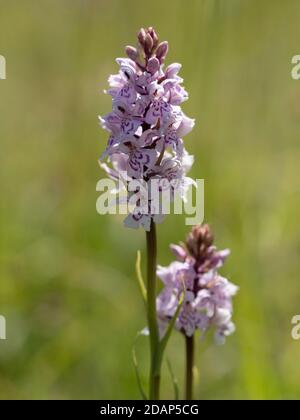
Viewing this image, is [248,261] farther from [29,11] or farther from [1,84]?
[29,11]

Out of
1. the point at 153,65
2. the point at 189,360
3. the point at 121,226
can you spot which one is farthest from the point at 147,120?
the point at 121,226

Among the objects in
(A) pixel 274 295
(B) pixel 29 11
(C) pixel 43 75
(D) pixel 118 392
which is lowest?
(D) pixel 118 392

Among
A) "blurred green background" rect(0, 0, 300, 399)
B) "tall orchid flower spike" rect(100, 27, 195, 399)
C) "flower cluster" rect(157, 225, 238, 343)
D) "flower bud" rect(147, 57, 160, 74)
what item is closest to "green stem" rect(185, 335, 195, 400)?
"flower cluster" rect(157, 225, 238, 343)

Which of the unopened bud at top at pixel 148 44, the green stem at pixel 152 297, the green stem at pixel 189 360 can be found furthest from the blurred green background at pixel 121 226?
the unopened bud at top at pixel 148 44

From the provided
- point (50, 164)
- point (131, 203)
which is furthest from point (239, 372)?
point (50, 164)

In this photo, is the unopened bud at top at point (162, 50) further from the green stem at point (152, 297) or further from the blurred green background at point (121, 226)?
the blurred green background at point (121, 226)
